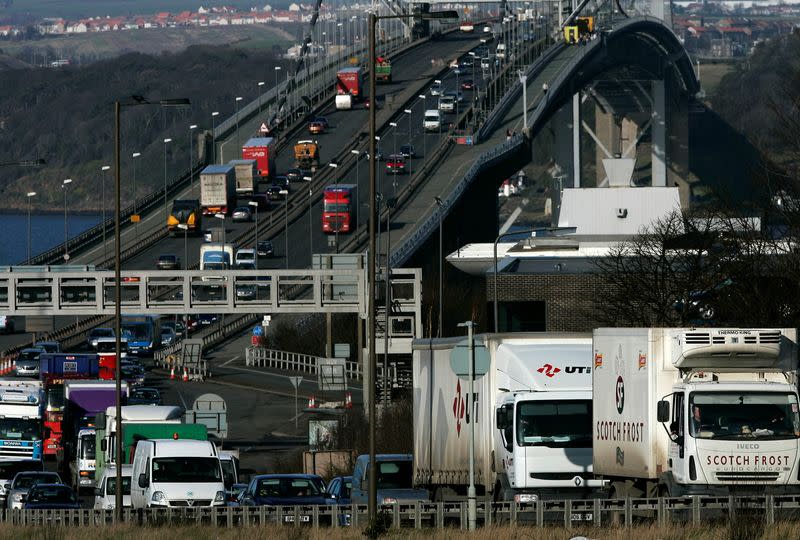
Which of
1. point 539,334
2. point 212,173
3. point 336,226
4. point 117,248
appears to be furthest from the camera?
point 212,173

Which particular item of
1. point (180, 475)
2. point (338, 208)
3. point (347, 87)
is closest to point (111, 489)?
point (180, 475)

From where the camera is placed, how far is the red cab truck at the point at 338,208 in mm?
128250

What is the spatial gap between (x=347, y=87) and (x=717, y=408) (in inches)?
5805

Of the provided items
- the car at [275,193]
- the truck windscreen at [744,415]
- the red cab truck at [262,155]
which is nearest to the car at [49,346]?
the car at [275,193]

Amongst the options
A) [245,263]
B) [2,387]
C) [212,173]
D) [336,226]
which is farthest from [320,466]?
[212,173]

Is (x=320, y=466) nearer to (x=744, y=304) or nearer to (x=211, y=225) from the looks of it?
(x=744, y=304)

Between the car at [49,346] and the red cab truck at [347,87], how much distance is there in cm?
7910

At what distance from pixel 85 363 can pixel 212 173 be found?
64740mm

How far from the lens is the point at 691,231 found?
68.2 metres

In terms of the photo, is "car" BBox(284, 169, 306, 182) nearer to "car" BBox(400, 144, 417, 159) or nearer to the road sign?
"car" BBox(400, 144, 417, 159)

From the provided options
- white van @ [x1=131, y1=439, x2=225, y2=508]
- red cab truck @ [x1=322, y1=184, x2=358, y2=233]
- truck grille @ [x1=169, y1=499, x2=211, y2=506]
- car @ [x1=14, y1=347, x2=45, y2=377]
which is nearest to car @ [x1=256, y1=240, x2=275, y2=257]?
red cab truck @ [x1=322, y1=184, x2=358, y2=233]

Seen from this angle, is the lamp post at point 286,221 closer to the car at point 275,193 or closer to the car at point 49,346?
the car at point 275,193

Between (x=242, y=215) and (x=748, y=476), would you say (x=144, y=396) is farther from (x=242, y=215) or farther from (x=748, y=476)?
(x=242, y=215)

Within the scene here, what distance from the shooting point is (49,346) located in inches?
3858
